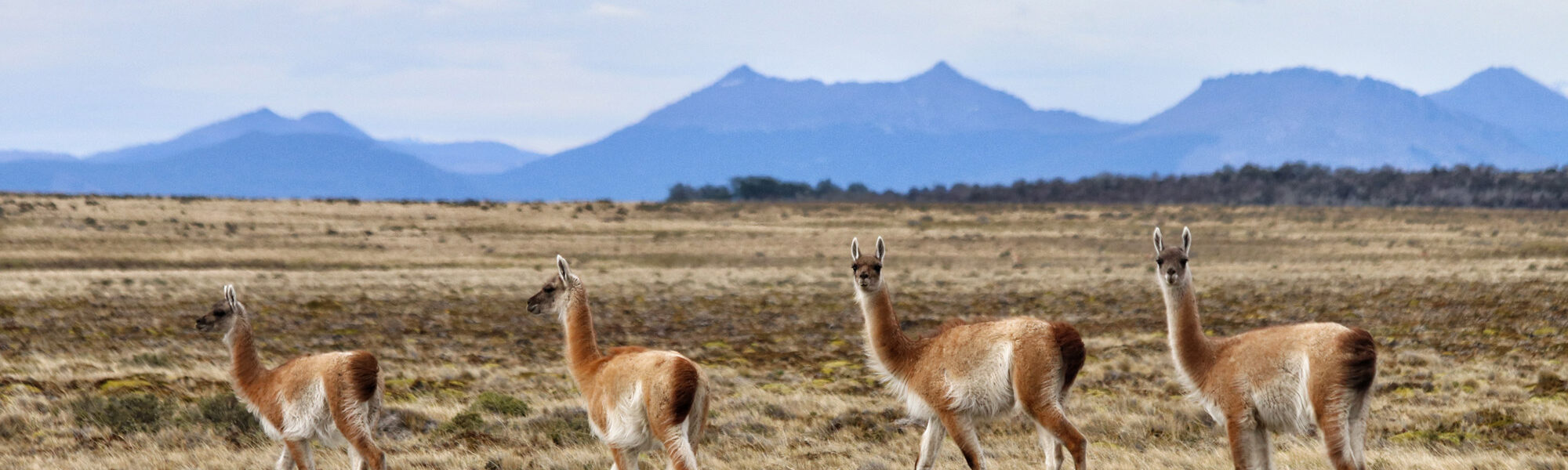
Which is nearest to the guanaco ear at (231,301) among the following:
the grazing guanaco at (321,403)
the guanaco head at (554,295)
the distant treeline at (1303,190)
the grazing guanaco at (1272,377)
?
the grazing guanaco at (321,403)

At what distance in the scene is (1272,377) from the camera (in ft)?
23.2

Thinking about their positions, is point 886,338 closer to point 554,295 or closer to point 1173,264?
point 1173,264

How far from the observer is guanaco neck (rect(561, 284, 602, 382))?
8.19 metres

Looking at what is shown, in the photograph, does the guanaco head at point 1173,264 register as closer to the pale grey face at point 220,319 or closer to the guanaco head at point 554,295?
the guanaco head at point 554,295

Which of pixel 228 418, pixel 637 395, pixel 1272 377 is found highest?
pixel 1272 377

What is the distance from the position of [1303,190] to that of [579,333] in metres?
89.6

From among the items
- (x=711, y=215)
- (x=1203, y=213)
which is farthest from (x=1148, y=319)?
(x=1203, y=213)

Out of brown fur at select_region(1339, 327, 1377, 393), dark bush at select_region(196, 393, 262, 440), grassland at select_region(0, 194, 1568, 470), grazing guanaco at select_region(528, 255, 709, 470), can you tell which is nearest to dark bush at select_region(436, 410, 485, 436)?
grassland at select_region(0, 194, 1568, 470)

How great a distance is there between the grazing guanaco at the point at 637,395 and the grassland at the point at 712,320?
1301 mm

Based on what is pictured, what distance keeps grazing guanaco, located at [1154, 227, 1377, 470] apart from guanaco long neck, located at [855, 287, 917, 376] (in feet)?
6.07

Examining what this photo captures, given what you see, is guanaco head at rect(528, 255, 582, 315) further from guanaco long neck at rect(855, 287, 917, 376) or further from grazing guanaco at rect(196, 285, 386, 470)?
guanaco long neck at rect(855, 287, 917, 376)

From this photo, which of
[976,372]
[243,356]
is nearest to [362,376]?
[243,356]

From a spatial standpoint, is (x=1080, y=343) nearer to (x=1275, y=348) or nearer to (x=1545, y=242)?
(x=1275, y=348)

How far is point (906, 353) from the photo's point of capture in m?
8.31
